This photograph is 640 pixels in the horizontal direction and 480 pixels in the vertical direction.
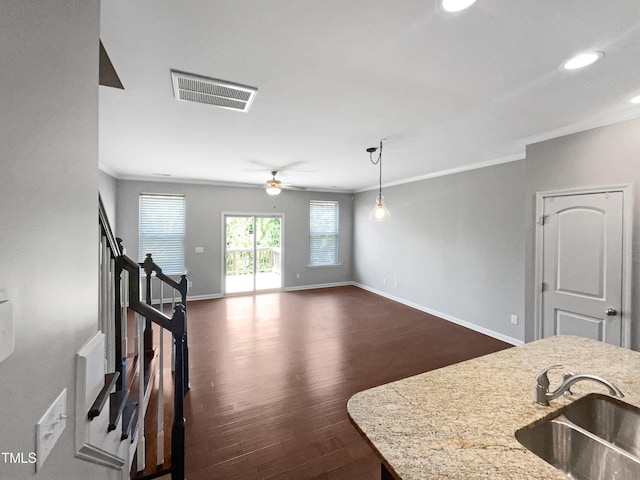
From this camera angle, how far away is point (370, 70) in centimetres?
186

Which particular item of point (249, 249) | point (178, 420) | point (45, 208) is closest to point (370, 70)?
point (45, 208)

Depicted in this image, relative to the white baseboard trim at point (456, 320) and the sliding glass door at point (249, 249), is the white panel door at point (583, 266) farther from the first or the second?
the sliding glass door at point (249, 249)

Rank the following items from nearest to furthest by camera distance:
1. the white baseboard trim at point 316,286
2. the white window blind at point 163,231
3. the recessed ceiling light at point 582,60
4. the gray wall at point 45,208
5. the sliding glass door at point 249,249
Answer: the gray wall at point 45,208 → the recessed ceiling light at point 582,60 → the white window blind at point 163,231 → the sliding glass door at point 249,249 → the white baseboard trim at point 316,286

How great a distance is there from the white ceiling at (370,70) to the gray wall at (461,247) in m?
1.01

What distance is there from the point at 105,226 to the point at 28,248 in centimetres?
112

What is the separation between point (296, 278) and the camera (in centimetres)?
735

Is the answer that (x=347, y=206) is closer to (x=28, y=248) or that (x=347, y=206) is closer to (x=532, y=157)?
(x=532, y=157)

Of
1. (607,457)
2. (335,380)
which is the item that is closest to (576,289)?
(607,457)

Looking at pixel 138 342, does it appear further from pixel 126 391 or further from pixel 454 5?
pixel 454 5

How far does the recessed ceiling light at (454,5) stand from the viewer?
4.20ft

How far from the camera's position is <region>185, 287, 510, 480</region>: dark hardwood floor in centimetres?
198

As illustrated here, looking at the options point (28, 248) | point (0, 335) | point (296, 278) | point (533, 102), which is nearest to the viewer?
point (0, 335)

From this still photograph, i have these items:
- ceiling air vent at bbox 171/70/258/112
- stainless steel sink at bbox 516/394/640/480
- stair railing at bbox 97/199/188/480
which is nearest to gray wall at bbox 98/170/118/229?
ceiling air vent at bbox 171/70/258/112

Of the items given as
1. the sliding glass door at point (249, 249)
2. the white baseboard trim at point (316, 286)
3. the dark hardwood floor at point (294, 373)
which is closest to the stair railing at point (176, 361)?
the dark hardwood floor at point (294, 373)
